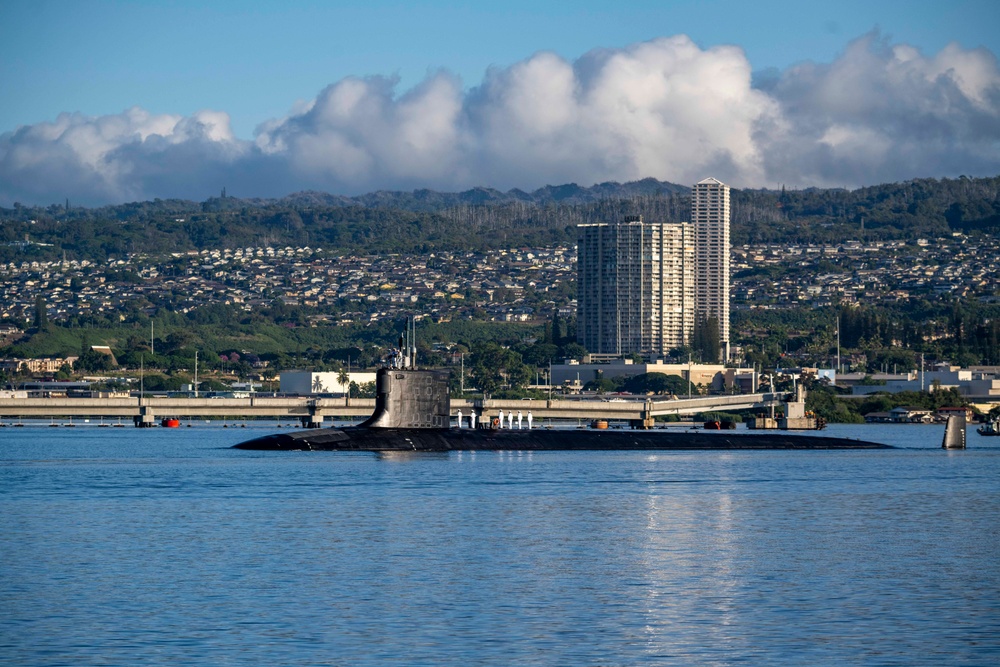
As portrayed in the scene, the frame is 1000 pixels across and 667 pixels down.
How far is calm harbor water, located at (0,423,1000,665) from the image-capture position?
23359 millimetres

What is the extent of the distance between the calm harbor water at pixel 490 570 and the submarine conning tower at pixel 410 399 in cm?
747

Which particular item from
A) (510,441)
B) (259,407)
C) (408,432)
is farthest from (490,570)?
(259,407)

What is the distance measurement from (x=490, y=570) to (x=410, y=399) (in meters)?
34.7

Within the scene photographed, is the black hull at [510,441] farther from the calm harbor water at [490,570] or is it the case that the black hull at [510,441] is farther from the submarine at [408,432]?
the calm harbor water at [490,570]

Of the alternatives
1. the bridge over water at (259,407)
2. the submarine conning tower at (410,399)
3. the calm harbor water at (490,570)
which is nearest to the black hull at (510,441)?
the submarine conning tower at (410,399)

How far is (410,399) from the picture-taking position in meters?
65.4

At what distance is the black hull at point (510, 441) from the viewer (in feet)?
214

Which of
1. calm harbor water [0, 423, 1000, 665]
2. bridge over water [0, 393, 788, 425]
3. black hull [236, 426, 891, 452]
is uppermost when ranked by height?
bridge over water [0, 393, 788, 425]

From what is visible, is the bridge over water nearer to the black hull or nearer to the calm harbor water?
the black hull

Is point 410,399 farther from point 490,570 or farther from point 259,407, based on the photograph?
point 259,407

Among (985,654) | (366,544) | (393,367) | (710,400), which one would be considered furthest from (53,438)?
(985,654)

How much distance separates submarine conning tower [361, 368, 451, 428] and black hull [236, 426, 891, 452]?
45 cm

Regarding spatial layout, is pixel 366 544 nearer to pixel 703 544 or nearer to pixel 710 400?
pixel 703 544

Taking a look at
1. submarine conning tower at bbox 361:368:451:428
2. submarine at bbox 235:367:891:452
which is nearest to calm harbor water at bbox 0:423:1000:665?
submarine at bbox 235:367:891:452
